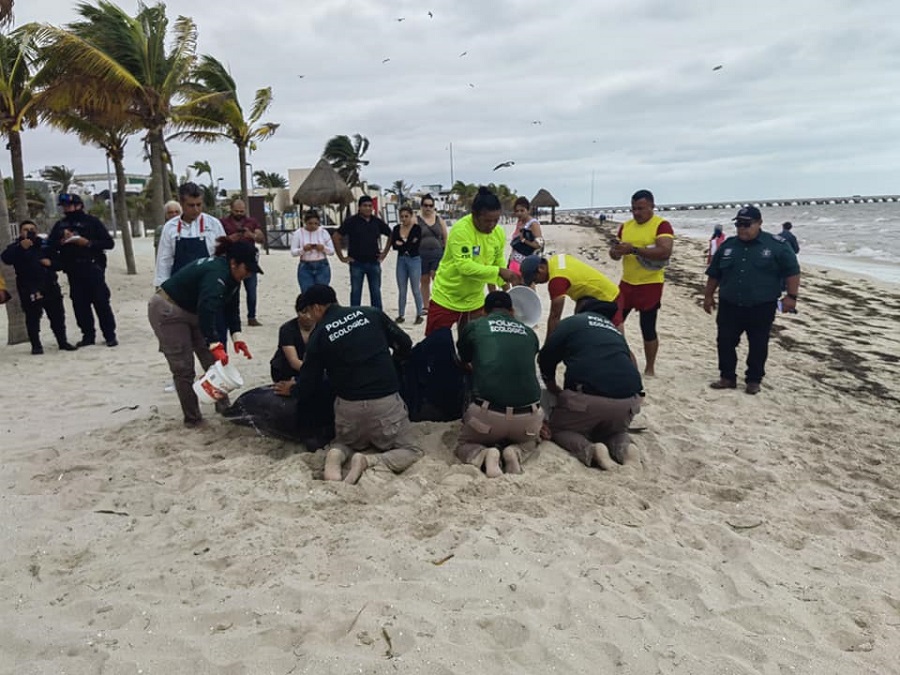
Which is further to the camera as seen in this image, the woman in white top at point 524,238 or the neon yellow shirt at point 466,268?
the woman in white top at point 524,238

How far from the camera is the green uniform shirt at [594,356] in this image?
3.91 m

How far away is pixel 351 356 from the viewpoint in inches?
142

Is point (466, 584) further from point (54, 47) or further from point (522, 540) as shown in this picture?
point (54, 47)

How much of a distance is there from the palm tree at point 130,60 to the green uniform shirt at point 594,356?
9846 millimetres

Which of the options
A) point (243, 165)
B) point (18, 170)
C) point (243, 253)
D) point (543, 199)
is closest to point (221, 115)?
point (243, 165)

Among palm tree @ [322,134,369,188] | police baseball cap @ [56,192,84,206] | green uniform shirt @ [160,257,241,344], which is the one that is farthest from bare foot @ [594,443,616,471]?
palm tree @ [322,134,369,188]

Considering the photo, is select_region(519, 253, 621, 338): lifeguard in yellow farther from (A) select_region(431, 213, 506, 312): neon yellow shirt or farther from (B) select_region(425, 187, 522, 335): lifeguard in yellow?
(A) select_region(431, 213, 506, 312): neon yellow shirt

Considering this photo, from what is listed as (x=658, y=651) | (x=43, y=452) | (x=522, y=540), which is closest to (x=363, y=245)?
(x=43, y=452)

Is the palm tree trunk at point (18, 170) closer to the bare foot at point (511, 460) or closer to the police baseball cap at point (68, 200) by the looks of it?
the police baseball cap at point (68, 200)

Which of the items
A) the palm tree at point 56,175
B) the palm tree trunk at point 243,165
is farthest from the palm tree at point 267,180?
the palm tree trunk at point 243,165

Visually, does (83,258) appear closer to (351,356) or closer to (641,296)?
(351,356)

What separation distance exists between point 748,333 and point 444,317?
3.02 meters

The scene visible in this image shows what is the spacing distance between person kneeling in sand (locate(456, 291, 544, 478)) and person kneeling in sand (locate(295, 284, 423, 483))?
1.36ft

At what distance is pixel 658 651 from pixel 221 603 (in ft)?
5.53
